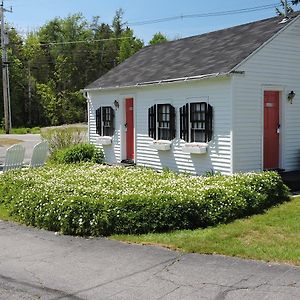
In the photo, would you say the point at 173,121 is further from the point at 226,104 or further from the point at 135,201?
the point at 135,201

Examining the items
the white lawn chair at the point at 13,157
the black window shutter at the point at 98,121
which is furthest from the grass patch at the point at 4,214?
the black window shutter at the point at 98,121

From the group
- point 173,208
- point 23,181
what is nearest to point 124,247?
point 173,208

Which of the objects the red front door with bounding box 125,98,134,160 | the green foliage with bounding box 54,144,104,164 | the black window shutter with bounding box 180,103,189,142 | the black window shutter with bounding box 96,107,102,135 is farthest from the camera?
the black window shutter with bounding box 96,107,102,135

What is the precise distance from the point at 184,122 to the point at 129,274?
7943 millimetres

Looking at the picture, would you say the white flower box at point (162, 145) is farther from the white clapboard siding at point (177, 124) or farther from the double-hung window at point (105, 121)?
the double-hung window at point (105, 121)

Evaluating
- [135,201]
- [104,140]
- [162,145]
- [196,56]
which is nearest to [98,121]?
[104,140]

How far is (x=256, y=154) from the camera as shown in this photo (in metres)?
12.2

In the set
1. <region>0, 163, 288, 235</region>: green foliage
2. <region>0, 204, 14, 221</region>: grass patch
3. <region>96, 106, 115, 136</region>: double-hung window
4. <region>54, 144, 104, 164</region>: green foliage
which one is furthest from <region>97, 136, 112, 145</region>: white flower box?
<region>0, 204, 14, 221</region>: grass patch

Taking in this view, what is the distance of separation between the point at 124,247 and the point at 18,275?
165 centimetres

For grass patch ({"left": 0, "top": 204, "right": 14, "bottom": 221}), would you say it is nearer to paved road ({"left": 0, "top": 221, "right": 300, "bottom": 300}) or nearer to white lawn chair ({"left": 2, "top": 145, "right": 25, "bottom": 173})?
paved road ({"left": 0, "top": 221, "right": 300, "bottom": 300})

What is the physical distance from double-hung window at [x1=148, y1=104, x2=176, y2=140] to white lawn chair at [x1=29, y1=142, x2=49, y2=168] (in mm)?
3303

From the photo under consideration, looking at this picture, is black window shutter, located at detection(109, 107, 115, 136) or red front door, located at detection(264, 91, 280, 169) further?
black window shutter, located at detection(109, 107, 115, 136)

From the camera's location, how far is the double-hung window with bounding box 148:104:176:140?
44.9 ft

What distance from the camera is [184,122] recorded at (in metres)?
13.2
